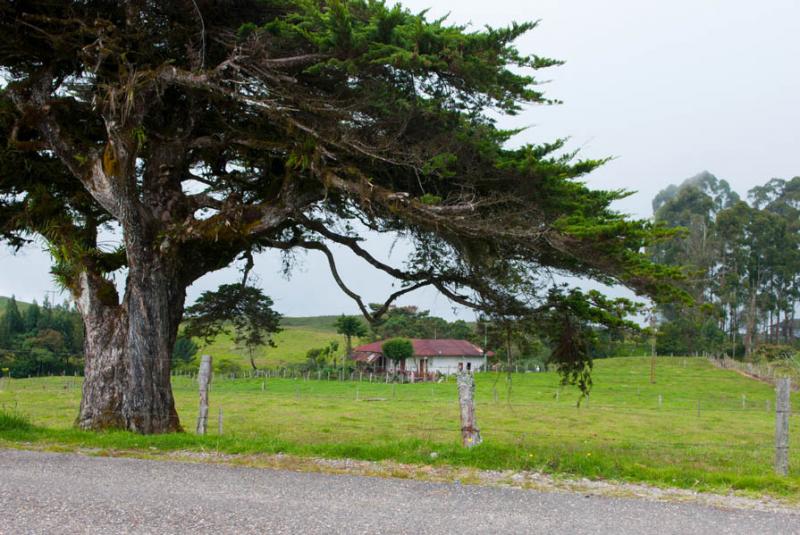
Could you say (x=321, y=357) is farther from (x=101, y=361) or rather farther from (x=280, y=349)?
(x=101, y=361)

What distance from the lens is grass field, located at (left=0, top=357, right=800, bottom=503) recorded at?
855cm

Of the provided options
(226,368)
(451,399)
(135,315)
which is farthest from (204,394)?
(226,368)

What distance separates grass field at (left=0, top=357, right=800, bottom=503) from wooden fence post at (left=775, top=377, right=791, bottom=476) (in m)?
0.19

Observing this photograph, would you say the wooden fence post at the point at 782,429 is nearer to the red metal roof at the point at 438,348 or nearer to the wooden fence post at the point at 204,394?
the wooden fence post at the point at 204,394

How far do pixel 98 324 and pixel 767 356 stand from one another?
6035 centimetres

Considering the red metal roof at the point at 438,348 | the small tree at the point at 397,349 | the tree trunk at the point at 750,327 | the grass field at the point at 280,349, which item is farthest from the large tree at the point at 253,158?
the tree trunk at the point at 750,327

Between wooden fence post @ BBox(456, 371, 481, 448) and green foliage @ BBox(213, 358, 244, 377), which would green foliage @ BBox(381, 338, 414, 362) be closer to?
green foliage @ BBox(213, 358, 244, 377)

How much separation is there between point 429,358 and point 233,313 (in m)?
55.8

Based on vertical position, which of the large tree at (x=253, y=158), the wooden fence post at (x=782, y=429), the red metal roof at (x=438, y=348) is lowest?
the red metal roof at (x=438, y=348)

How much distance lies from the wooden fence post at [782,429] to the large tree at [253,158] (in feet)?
6.53

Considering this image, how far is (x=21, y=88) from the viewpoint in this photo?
39.1ft

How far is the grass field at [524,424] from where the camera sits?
28.0 ft

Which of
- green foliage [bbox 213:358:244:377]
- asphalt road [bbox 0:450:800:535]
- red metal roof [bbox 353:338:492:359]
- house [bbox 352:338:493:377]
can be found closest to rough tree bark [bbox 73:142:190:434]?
asphalt road [bbox 0:450:800:535]

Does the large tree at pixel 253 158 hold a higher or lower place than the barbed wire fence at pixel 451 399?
higher
